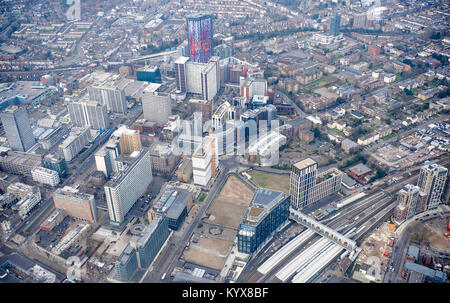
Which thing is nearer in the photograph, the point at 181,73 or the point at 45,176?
the point at 45,176

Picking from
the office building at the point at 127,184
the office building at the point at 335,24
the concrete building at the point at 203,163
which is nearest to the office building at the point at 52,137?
the office building at the point at 127,184

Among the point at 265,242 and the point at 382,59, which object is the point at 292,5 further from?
the point at 265,242

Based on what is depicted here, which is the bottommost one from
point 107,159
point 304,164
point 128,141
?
point 107,159

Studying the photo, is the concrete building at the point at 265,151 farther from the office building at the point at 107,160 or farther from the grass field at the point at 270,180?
the office building at the point at 107,160

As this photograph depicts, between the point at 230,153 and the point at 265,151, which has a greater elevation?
the point at 265,151

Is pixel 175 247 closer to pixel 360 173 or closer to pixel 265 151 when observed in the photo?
pixel 265 151

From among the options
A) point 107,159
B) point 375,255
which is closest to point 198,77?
point 107,159
